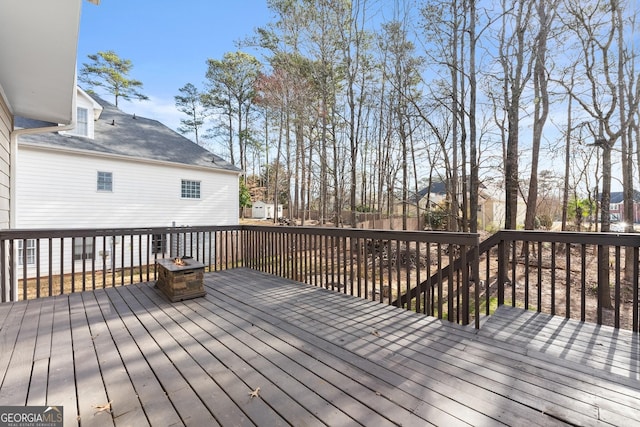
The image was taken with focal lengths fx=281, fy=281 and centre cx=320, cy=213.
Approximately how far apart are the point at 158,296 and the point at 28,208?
738 cm

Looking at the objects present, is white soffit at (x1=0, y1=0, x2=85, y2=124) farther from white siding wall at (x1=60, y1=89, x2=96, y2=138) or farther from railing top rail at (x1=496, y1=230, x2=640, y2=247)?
white siding wall at (x1=60, y1=89, x2=96, y2=138)

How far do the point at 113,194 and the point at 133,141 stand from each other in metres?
2.21

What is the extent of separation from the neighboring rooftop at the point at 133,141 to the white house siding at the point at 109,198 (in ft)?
0.86

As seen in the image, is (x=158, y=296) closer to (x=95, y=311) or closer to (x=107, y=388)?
(x=95, y=311)

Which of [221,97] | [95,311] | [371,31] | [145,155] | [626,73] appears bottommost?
[95,311]

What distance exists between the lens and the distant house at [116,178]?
7867 millimetres

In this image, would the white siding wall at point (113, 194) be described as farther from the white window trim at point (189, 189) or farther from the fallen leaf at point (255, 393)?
the fallen leaf at point (255, 393)

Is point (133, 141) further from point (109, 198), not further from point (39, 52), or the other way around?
point (39, 52)

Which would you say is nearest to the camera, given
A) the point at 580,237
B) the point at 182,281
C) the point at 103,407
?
the point at 103,407

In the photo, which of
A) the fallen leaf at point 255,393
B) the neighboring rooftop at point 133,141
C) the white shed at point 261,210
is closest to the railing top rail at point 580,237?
the fallen leaf at point 255,393

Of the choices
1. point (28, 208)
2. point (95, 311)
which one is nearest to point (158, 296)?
point (95, 311)

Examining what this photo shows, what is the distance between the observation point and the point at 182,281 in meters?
3.29

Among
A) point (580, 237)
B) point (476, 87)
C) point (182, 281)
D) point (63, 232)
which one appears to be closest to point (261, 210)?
point (476, 87)

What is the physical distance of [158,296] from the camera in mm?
3471
